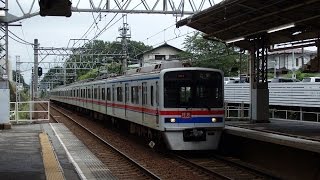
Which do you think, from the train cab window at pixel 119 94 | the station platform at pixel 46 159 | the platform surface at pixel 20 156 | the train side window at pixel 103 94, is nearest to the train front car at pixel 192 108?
the station platform at pixel 46 159

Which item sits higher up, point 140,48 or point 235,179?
point 140,48

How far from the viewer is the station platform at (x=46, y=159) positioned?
10.2 metres

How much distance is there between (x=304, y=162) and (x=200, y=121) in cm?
347

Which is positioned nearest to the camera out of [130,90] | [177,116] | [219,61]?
[177,116]

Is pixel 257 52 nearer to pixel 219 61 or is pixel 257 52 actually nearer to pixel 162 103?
pixel 162 103

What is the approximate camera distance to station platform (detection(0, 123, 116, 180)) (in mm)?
10191

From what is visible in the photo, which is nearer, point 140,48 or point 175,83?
point 175,83

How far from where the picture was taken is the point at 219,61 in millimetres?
38719

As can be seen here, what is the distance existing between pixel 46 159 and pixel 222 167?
4.24 m

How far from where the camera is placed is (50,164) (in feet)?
37.0

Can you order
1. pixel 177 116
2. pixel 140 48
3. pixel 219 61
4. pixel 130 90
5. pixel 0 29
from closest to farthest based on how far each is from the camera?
1. pixel 177 116
2. pixel 130 90
3. pixel 0 29
4. pixel 219 61
5. pixel 140 48

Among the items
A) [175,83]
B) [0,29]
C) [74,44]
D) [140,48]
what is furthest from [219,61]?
[140,48]

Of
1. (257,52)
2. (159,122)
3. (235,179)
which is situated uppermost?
(257,52)

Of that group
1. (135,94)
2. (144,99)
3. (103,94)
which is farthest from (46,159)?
(103,94)
